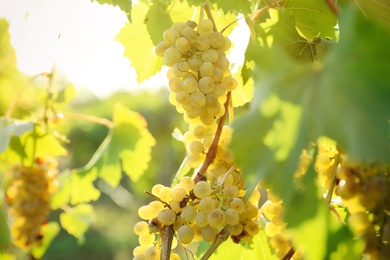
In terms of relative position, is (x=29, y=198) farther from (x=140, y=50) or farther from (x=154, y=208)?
(x=154, y=208)

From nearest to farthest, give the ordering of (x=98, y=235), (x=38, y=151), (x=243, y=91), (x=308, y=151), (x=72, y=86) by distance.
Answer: (x=308, y=151), (x=243, y=91), (x=38, y=151), (x=72, y=86), (x=98, y=235)

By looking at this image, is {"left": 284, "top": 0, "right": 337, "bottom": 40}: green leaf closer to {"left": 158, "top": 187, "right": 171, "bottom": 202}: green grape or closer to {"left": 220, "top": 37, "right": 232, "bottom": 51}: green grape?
{"left": 220, "top": 37, "right": 232, "bottom": 51}: green grape

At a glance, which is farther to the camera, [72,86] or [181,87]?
[72,86]

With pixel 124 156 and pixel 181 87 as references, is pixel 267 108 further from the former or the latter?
pixel 124 156

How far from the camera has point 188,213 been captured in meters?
0.66

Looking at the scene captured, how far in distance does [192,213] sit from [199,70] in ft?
0.57

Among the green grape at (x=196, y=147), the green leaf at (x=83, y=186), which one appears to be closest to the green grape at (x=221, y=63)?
the green grape at (x=196, y=147)

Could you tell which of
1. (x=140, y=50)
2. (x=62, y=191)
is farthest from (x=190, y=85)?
(x=62, y=191)

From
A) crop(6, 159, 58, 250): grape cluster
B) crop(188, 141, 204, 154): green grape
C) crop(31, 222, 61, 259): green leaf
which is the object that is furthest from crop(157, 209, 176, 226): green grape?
crop(31, 222, 61, 259): green leaf

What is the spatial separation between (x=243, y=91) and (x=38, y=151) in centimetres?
56

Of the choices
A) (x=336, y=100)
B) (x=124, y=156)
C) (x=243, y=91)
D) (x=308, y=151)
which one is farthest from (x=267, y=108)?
(x=124, y=156)

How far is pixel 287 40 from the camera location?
2.48 ft

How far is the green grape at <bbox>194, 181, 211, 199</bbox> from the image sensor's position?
0.66m

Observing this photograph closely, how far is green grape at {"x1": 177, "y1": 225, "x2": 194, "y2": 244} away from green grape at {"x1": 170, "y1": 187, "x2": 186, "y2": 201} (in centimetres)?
4
